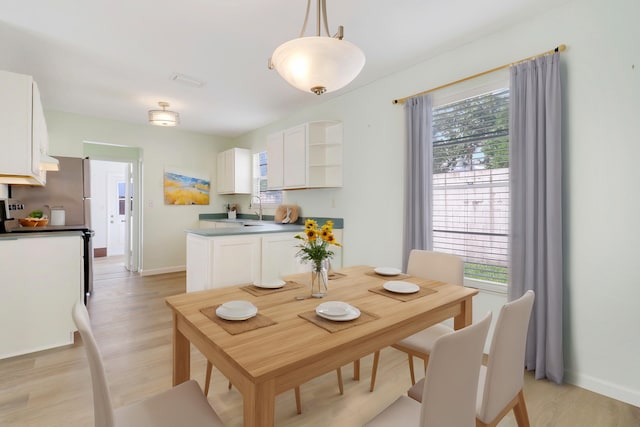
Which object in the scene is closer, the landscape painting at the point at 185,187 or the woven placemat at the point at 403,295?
the woven placemat at the point at 403,295

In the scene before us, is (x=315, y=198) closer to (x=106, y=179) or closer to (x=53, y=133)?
(x=53, y=133)

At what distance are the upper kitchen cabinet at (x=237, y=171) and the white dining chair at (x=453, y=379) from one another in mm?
5022

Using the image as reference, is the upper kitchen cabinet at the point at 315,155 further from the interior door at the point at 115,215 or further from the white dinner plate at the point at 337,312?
the interior door at the point at 115,215

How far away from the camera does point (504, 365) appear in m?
1.11

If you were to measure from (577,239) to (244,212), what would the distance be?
195 inches

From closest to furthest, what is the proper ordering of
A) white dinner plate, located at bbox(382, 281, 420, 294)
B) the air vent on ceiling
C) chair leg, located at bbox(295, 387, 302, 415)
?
white dinner plate, located at bbox(382, 281, 420, 294)
chair leg, located at bbox(295, 387, 302, 415)
the air vent on ceiling

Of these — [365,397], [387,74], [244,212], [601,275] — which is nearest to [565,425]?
[601,275]

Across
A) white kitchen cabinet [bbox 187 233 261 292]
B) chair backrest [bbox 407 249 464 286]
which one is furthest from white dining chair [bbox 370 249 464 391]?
white kitchen cabinet [bbox 187 233 261 292]

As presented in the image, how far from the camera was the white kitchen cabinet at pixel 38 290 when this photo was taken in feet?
7.88

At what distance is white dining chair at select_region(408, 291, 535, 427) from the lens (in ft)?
3.42

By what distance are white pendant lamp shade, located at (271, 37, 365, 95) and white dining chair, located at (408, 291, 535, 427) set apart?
1164mm

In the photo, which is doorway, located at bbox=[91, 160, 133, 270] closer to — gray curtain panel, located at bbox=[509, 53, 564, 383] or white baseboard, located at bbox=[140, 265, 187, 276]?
white baseboard, located at bbox=[140, 265, 187, 276]

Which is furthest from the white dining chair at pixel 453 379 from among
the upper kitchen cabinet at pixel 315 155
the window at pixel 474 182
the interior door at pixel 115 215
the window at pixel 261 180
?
the interior door at pixel 115 215

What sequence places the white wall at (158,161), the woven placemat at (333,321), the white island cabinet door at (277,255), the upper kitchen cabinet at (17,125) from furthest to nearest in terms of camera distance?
the white wall at (158,161) < the white island cabinet door at (277,255) < the upper kitchen cabinet at (17,125) < the woven placemat at (333,321)
